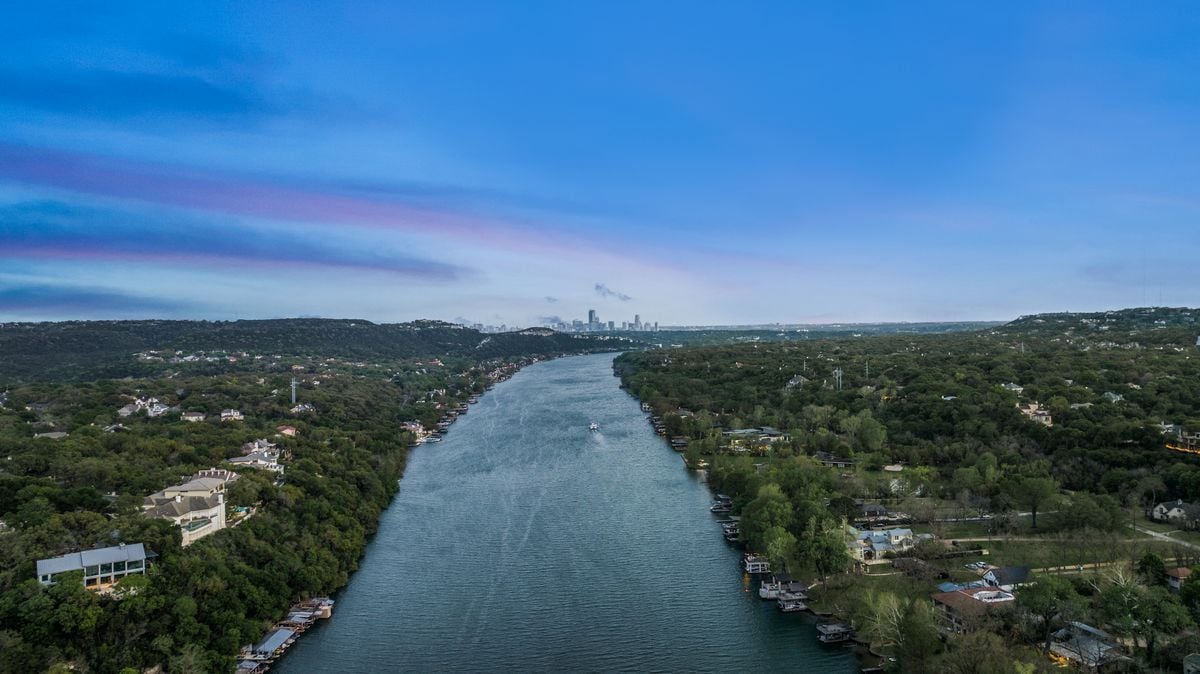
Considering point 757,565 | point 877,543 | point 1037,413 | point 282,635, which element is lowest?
point 282,635

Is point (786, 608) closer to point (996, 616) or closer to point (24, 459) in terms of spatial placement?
point (996, 616)

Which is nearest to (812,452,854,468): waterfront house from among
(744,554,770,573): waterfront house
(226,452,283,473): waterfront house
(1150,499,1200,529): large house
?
(744,554,770,573): waterfront house

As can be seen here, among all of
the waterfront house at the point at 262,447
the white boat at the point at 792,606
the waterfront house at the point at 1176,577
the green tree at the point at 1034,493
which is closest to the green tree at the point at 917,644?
the white boat at the point at 792,606

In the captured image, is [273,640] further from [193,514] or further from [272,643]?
[193,514]

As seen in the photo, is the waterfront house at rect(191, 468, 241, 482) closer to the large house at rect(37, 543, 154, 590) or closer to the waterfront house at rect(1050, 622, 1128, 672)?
the large house at rect(37, 543, 154, 590)

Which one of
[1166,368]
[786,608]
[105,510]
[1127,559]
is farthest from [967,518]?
[105,510]

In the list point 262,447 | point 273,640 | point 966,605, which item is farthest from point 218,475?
point 966,605
